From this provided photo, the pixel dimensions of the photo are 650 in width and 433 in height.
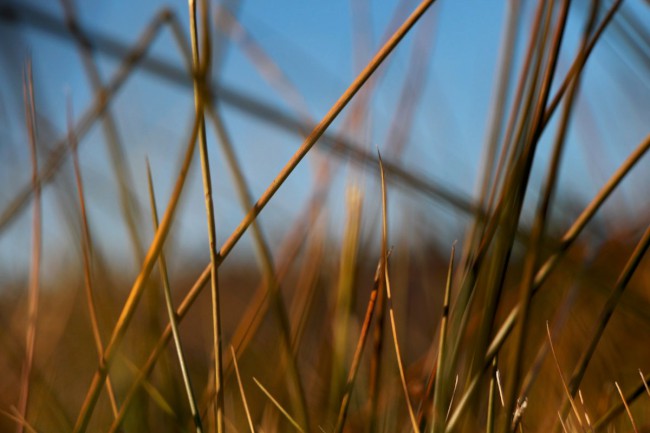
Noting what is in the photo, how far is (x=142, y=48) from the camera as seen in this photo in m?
0.38

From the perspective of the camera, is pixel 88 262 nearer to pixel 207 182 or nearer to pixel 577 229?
pixel 207 182

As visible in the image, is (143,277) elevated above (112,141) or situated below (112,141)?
below

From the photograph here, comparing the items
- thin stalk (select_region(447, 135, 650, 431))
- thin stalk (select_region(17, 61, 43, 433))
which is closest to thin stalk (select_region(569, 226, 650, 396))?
thin stalk (select_region(447, 135, 650, 431))

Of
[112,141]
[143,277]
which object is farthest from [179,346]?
[112,141]

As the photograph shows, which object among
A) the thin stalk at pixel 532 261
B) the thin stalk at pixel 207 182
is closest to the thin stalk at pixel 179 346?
the thin stalk at pixel 207 182

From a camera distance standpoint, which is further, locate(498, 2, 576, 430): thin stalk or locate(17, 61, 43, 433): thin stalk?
locate(17, 61, 43, 433): thin stalk

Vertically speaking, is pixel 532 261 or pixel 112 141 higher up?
pixel 112 141

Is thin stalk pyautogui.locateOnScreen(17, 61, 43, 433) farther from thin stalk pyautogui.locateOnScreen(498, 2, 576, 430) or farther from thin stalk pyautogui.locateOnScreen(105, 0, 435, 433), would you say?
thin stalk pyautogui.locateOnScreen(498, 2, 576, 430)

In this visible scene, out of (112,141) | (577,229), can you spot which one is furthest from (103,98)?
(577,229)

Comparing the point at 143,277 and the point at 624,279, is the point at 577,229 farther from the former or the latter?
the point at 143,277

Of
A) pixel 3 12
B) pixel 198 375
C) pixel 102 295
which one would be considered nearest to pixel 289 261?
pixel 102 295

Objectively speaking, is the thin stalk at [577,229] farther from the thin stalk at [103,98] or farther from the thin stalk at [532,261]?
the thin stalk at [103,98]

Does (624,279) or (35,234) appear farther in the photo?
(35,234)

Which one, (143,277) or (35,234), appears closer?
(143,277)
